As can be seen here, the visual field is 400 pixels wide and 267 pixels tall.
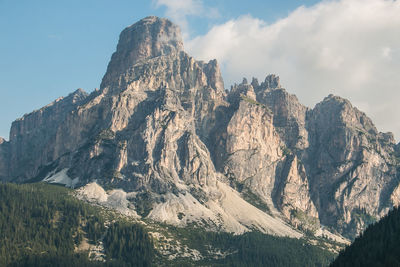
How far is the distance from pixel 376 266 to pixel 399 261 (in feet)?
32.2

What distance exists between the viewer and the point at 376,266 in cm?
19950

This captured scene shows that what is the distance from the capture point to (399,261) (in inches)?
7569
